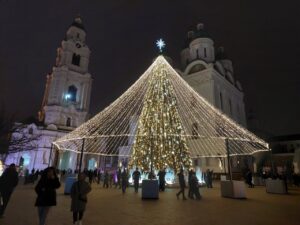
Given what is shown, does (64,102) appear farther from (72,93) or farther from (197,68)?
(197,68)

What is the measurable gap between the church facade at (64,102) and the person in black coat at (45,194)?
3683 centimetres

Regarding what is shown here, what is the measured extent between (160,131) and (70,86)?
125ft

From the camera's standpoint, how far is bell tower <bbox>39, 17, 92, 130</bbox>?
44366mm

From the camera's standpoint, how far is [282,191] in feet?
45.7

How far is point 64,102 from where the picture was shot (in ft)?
151

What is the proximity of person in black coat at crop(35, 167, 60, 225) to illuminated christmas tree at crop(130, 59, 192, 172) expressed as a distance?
1034 cm

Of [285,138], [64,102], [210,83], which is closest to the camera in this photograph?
[210,83]

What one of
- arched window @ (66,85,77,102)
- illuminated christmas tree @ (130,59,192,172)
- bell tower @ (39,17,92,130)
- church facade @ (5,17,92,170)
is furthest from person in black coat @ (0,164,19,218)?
arched window @ (66,85,77,102)

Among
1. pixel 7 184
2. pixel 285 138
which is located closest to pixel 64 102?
pixel 7 184

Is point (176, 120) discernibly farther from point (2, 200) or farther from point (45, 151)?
point (45, 151)

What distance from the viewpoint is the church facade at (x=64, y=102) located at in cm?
3872

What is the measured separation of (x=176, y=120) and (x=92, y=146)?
33.0 meters

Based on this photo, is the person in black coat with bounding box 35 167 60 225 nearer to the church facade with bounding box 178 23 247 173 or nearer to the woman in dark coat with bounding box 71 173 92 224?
the woman in dark coat with bounding box 71 173 92 224

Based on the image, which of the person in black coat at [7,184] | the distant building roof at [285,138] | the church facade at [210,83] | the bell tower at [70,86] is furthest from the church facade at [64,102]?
the distant building roof at [285,138]
